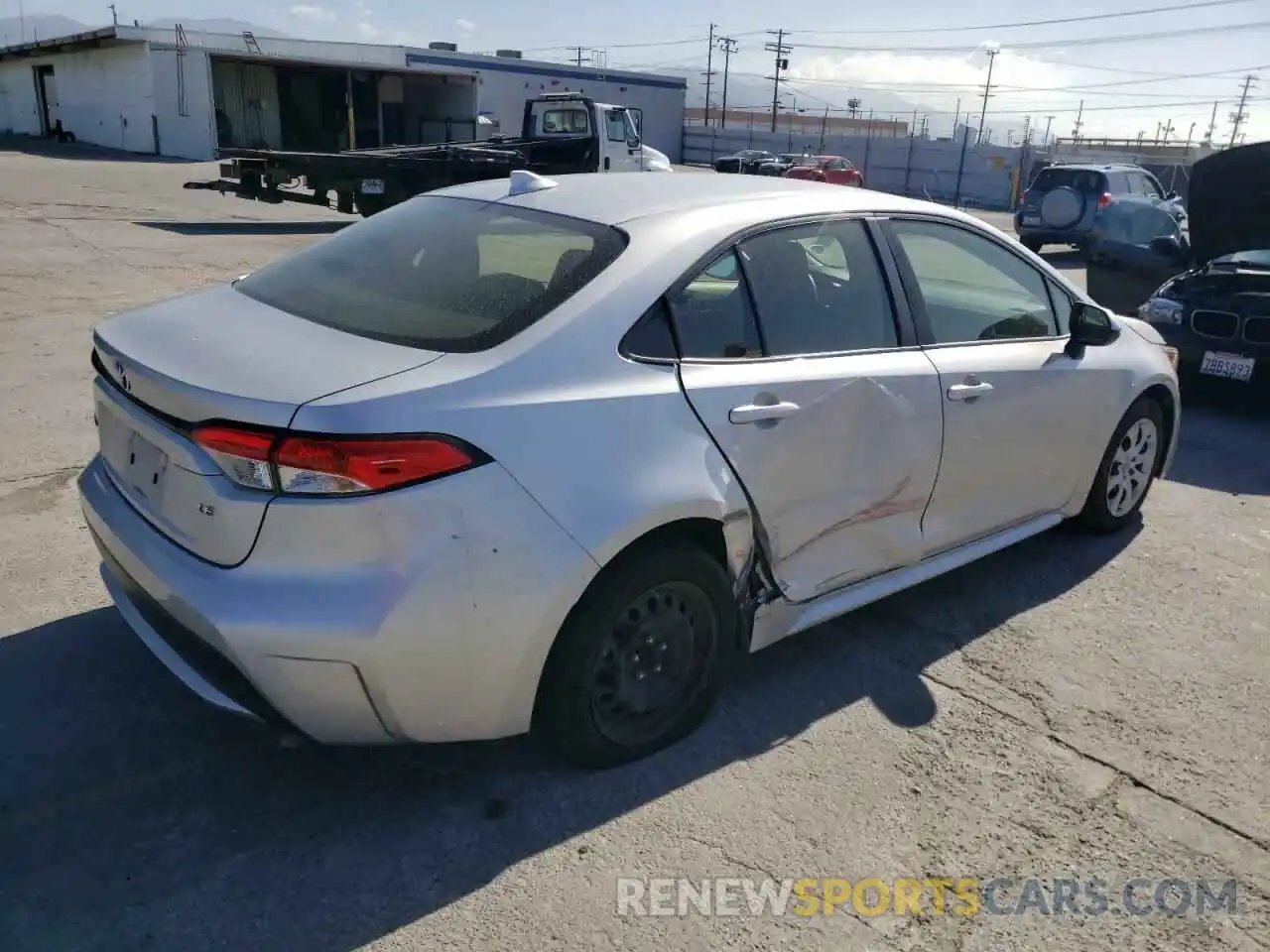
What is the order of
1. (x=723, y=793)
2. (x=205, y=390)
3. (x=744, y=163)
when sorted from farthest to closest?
(x=744, y=163), (x=723, y=793), (x=205, y=390)

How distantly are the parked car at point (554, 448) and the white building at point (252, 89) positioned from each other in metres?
33.5

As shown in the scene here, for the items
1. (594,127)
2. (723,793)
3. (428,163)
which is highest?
(594,127)

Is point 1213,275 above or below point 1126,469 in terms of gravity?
above

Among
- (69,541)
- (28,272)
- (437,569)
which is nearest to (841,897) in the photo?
(437,569)

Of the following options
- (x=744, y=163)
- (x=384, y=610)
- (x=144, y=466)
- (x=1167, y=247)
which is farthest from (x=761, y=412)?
(x=744, y=163)

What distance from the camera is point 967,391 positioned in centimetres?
360

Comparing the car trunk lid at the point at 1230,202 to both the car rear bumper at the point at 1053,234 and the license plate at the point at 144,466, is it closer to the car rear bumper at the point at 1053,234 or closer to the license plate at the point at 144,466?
the license plate at the point at 144,466

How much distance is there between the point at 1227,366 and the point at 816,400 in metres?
5.71

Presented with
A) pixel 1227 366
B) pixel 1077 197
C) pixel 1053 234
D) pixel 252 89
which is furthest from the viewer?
pixel 252 89

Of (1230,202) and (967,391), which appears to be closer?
A: (967,391)

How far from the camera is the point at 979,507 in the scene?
3863 mm

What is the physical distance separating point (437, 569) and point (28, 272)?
1084cm

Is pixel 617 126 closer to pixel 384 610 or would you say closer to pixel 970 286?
pixel 970 286

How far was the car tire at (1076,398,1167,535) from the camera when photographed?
15.1 feet
